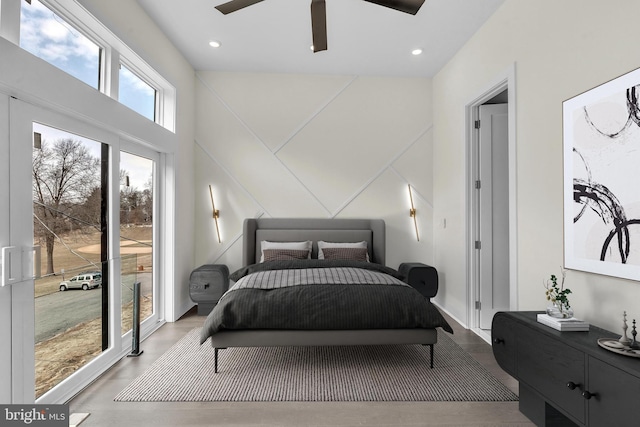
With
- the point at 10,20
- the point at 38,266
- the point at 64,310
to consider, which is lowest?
the point at 64,310

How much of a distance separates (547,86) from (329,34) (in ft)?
6.79

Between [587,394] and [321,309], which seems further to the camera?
[321,309]

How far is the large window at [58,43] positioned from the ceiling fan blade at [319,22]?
5.21 ft

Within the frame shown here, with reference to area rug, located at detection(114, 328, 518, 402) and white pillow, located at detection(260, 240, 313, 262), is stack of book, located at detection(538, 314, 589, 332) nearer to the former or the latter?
area rug, located at detection(114, 328, 518, 402)

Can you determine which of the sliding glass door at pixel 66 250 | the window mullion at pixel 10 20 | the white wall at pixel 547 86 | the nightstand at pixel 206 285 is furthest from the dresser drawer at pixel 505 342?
the window mullion at pixel 10 20

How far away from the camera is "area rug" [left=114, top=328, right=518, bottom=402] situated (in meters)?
2.35

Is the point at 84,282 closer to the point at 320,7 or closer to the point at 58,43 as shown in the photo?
the point at 58,43

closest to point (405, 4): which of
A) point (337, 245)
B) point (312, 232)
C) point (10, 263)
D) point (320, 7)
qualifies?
point (320, 7)

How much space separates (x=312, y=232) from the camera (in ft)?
14.9

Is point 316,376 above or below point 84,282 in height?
below

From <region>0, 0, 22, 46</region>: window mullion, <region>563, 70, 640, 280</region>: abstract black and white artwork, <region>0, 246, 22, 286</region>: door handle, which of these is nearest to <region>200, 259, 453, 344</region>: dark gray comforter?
<region>563, 70, 640, 280</region>: abstract black and white artwork

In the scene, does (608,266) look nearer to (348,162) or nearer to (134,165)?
(348,162)

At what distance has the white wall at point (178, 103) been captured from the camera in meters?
2.91

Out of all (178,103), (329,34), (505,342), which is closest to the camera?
(505,342)
